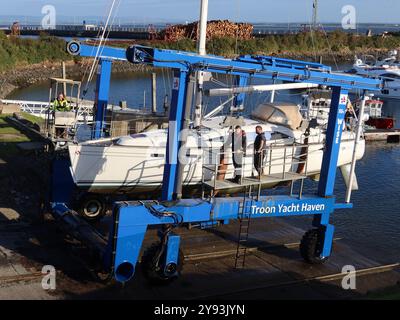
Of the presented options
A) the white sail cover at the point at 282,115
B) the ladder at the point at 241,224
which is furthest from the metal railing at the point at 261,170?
the white sail cover at the point at 282,115

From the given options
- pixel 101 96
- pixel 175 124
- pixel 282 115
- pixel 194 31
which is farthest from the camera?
pixel 194 31

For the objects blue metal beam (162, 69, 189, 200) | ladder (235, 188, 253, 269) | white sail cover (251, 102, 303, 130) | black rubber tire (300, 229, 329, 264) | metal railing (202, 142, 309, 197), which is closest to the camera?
blue metal beam (162, 69, 189, 200)

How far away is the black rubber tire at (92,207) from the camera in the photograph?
16.8 metres

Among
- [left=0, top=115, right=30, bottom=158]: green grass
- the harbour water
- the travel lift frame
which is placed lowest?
the harbour water

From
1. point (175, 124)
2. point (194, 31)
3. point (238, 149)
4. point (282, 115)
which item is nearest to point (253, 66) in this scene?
point (175, 124)

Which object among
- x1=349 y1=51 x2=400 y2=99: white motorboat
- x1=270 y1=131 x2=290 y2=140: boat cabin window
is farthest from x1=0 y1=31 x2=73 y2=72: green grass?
x1=270 y1=131 x2=290 y2=140: boat cabin window

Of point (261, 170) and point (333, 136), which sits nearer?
point (333, 136)

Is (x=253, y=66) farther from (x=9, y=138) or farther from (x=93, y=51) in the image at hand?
(x=9, y=138)

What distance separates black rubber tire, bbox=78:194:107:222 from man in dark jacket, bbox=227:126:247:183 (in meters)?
4.59

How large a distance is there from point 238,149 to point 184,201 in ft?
9.49

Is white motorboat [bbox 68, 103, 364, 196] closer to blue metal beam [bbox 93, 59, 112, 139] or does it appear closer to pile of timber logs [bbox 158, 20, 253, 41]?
blue metal beam [bbox 93, 59, 112, 139]

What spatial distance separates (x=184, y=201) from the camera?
42.1ft

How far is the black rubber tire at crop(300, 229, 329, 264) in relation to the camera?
14.7m
